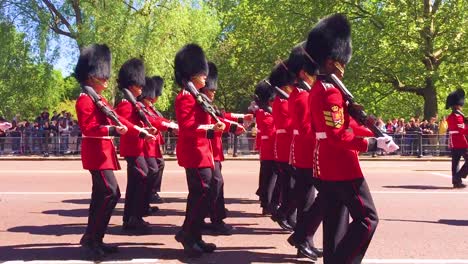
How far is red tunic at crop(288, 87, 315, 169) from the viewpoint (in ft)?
20.5

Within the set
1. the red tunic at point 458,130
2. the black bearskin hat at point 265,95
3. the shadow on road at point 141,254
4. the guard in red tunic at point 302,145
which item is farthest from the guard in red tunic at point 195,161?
the red tunic at point 458,130

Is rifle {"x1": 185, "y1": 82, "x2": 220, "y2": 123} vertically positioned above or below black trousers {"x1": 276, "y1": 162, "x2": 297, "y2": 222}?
above

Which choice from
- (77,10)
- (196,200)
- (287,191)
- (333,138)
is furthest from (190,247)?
(77,10)

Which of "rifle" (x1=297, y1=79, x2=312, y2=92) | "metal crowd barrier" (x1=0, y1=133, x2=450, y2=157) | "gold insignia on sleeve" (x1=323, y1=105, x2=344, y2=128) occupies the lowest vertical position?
"metal crowd barrier" (x1=0, y1=133, x2=450, y2=157)

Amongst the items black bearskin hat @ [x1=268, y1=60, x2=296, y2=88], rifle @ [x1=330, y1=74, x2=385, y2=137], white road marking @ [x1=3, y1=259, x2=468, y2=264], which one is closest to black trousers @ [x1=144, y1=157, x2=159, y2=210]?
black bearskin hat @ [x1=268, y1=60, x2=296, y2=88]

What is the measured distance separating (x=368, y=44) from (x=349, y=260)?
2331 centimetres

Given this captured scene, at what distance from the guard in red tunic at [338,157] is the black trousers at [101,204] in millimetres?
2252

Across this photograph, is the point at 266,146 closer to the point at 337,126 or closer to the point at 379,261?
the point at 379,261

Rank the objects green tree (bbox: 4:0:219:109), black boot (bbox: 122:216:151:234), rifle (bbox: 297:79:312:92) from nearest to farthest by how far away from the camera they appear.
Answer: rifle (bbox: 297:79:312:92) < black boot (bbox: 122:216:151:234) < green tree (bbox: 4:0:219:109)

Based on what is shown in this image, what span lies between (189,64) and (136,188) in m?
1.90

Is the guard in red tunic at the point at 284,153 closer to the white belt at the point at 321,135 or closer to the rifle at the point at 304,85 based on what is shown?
the rifle at the point at 304,85

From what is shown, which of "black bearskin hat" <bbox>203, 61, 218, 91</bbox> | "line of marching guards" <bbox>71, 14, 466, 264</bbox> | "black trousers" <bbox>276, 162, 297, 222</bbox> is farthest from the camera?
"black bearskin hat" <bbox>203, 61, 218, 91</bbox>

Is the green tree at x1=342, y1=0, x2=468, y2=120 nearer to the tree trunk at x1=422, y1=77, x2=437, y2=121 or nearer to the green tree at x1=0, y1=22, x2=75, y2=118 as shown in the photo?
the tree trunk at x1=422, y1=77, x2=437, y2=121

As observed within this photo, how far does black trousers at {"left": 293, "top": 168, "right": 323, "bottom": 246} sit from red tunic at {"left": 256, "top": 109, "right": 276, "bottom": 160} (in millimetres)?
1824
